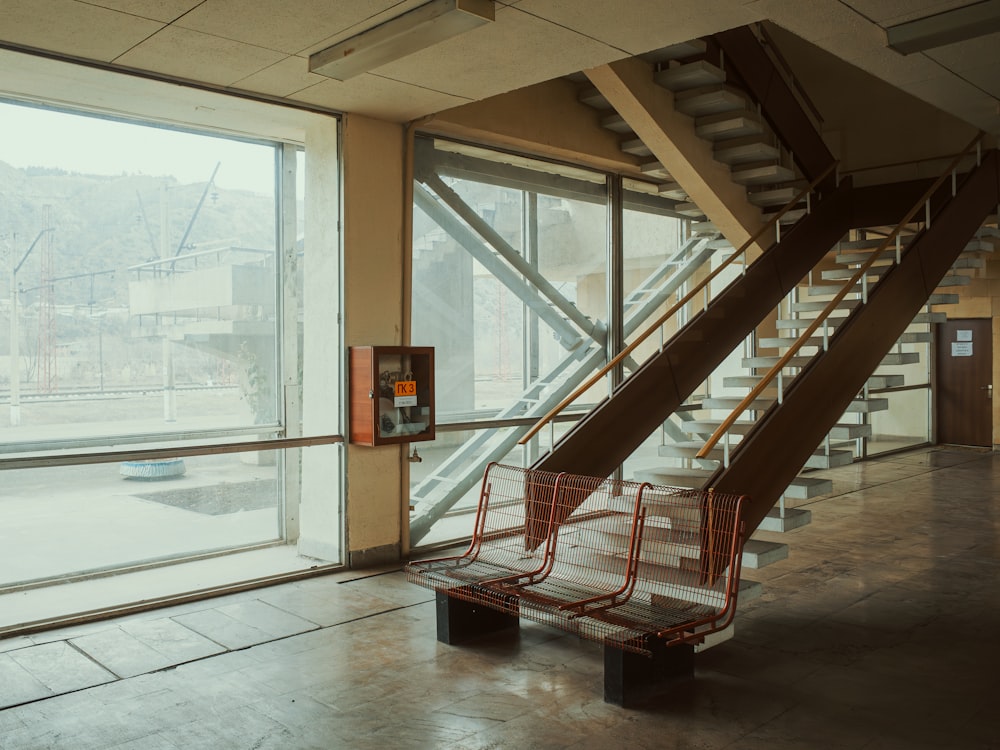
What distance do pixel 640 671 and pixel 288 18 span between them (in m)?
3.91

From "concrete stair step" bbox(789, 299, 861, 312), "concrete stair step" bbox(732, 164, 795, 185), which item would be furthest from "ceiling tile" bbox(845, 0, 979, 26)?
"concrete stair step" bbox(789, 299, 861, 312)

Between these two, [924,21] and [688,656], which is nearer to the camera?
[688,656]

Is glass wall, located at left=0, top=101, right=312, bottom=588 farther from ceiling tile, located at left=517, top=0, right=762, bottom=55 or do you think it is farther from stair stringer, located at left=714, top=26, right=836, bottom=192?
stair stringer, located at left=714, top=26, right=836, bottom=192

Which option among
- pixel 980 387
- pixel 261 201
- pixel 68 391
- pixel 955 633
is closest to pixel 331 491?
pixel 68 391

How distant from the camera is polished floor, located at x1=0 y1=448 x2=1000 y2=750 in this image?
403 centimetres

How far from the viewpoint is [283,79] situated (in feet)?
19.4

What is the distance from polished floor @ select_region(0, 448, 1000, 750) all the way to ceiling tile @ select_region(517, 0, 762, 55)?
3.57 meters

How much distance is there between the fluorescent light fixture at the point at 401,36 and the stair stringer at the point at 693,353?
278 centimetres

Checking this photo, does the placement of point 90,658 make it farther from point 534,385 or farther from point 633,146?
point 633,146

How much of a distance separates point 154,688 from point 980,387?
14487 mm

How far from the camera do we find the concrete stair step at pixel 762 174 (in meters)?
8.48

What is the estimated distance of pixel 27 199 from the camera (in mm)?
6281

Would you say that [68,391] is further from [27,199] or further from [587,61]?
[587,61]

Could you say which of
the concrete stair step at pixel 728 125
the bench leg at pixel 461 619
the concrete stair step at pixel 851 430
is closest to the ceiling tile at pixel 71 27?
the bench leg at pixel 461 619
